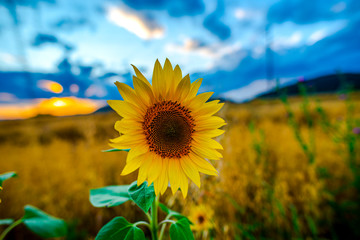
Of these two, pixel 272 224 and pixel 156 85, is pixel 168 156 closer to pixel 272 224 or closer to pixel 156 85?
pixel 156 85

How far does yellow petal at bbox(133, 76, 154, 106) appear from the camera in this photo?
0.57 meters

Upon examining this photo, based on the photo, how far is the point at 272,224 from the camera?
1.79 m

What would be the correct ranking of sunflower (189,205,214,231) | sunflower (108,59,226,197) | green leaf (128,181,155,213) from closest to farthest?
green leaf (128,181,155,213), sunflower (108,59,226,197), sunflower (189,205,214,231)

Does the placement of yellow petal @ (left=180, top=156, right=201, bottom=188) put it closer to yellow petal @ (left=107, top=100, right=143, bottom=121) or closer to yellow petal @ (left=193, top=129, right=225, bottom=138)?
yellow petal @ (left=193, top=129, right=225, bottom=138)

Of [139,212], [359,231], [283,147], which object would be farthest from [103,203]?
[283,147]

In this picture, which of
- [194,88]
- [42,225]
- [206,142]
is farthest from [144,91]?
[42,225]

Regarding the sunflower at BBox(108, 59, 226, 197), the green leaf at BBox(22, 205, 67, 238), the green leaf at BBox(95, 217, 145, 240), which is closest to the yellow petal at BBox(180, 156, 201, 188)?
the sunflower at BBox(108, 59, 226, 197)

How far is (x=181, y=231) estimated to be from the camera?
532mm

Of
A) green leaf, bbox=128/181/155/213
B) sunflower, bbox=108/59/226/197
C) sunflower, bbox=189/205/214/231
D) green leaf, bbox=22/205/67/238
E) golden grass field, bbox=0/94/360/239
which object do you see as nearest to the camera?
green leaf, bbox=128/181/155/213

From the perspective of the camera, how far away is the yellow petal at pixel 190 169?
0.62 metres

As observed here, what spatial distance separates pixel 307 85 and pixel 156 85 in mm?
2192

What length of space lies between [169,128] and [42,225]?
63cm

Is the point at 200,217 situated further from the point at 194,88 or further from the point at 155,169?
the point at 194,88

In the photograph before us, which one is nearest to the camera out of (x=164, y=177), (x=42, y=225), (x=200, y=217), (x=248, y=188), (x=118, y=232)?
(x=118, y=232)
